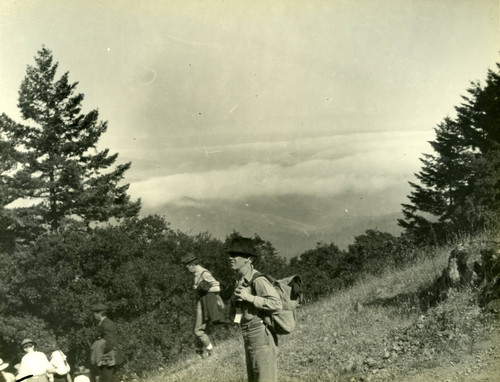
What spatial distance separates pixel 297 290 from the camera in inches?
220

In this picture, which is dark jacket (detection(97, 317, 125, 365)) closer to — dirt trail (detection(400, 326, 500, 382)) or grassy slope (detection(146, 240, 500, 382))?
grassy slope (detection(146, 240, 500, 382))

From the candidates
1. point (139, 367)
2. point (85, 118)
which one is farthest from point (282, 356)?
point (85, 118)

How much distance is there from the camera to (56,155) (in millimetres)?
30359

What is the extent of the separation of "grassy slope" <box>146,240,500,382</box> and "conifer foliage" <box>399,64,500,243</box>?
67.8ft

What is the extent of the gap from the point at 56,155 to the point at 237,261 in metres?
27.2

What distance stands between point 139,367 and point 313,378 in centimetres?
934

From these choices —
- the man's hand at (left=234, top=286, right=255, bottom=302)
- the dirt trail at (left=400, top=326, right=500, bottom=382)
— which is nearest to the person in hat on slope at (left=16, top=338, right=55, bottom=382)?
the man's hand at (left=234, top=286, right=255, bottom=302)

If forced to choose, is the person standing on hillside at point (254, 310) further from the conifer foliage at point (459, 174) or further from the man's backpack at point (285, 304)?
the conifer foliage at point (459, 174)

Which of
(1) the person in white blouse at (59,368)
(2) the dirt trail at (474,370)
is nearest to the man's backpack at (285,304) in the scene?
(2) the dirt trail at (474,370)

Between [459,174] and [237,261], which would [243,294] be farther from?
[459,174]

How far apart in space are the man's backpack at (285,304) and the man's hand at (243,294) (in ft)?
0.38

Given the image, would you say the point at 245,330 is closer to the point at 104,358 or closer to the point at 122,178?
the point at 104,358

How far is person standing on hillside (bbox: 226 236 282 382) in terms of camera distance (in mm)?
5363

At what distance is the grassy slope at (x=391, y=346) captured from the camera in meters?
8.51
